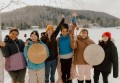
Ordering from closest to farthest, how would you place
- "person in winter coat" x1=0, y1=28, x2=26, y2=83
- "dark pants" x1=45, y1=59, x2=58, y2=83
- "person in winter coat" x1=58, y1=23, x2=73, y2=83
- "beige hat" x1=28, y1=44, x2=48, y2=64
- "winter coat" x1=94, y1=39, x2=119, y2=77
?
"person in winter coat" x1=0, y1=28, x2=26, y2=83, "beige hat" x1=28, y1=44, x2=48, y2=64, "winter coat" x1=94, y1=39, x2=119, y2=77, "person in winter coat" x1=58, y1=23, x2=73, y2=83, "dark pants" x1=45, y1=59, x2=58, y2=83

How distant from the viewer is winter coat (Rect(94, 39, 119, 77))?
21.4 ft

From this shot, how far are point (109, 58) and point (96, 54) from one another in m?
0.35

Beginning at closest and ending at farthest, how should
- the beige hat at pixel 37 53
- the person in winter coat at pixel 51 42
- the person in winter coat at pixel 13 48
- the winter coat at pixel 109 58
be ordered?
the person in winter coat at pixel 13 48 → the beige hat at pixel 37 53 → the winter coat at pixel 109 58 → the person in winter coat at pixel 51 42

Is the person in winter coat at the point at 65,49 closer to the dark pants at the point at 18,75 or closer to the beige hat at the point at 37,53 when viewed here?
the beige hat at the point at 37,53

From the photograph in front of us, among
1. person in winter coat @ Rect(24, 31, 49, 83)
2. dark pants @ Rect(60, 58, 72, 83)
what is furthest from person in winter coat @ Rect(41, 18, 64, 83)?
person in winter coat @ Rect(24, 31, 49, 83)

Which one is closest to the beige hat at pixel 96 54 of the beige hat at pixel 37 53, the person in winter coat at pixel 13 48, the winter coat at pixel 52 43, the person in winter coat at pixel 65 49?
the person in winter coat at pixel 65 49

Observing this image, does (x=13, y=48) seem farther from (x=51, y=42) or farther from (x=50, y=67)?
(x=50, y=67)

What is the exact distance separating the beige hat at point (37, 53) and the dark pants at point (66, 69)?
0.63 m

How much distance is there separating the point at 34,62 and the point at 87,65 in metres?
1.36

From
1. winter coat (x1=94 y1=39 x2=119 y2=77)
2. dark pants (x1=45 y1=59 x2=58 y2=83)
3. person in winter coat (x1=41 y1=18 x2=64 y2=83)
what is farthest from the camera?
dark pants (x1=45 y1=59 x2=58 y2=83)

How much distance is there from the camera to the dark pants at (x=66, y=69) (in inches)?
267

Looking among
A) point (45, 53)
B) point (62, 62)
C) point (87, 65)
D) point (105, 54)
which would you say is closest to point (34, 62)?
point (45, 53)

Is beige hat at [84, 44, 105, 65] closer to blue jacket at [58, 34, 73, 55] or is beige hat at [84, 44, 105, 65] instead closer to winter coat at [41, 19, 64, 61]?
blue jacket at [58, 34, 73, 55]

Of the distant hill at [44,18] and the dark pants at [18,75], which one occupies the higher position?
the distant hill at [44,18]
